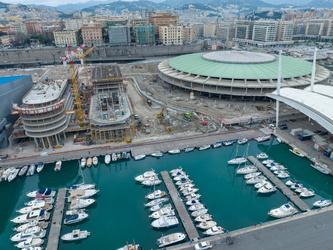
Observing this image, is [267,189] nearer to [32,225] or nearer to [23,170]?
[32,225]

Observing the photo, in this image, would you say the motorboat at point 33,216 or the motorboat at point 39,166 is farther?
the motorboat at point 39,166

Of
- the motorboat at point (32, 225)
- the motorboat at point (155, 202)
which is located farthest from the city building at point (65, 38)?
the motorboat at point (155, 202)

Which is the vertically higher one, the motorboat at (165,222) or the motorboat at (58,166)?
the motorboat at (58,166)

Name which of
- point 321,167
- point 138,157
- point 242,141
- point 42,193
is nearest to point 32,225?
point 42,193

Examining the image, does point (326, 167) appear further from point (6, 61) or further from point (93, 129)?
point (6, 61)

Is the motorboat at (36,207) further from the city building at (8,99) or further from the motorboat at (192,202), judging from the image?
the motorboat at (192,202)

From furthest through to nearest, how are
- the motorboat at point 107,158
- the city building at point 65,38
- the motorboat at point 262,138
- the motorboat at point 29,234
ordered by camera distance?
the city building at point 65,38 → the motorboat at point 262,138 → the motorboat at point 107,158 → the motorboat at point 29,234

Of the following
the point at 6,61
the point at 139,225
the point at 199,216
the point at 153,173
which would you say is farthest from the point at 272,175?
the point at 6,61
